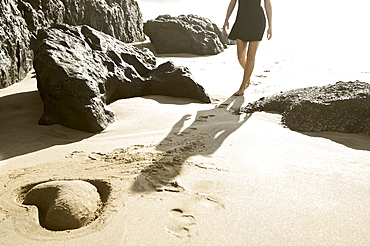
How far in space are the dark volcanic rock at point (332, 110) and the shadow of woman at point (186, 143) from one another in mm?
516

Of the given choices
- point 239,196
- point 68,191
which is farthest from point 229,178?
point 68,191

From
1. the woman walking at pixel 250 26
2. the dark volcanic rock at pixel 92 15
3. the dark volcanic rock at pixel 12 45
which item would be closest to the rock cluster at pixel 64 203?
the dark volcanic rock at pixel 12 45

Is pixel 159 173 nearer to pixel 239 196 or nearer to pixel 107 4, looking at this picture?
pixel 239 196

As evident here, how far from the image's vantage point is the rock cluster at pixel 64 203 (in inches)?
59.4

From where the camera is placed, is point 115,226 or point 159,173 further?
point 159,173

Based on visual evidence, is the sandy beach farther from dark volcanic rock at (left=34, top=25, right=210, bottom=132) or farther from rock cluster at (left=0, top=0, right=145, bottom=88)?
rock cluster at (left=0, top=0, right=145, bottom=88)

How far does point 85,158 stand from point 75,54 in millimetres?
1509

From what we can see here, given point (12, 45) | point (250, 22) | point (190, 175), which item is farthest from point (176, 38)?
point (190, 175)

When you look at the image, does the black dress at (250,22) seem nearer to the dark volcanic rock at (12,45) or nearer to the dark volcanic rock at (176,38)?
the dark volcanic rock at (12,45)

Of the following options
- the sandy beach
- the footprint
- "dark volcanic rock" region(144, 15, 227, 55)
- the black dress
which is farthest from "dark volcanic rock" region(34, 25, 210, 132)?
"dark volcanic rock" region(144, 15, 227, 55)

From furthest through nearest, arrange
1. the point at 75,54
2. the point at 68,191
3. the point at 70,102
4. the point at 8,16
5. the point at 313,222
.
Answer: the point at 8,16
the point at 75,54
the point at 70,102
the point at 68,191
the point at 313,222

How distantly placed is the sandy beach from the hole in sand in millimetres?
35

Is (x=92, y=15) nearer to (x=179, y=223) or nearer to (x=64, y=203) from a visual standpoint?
(x=64, y=203)

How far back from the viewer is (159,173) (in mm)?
1985
